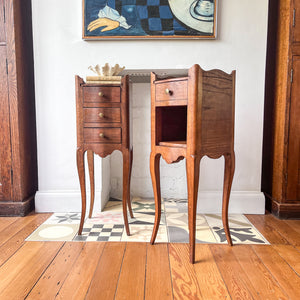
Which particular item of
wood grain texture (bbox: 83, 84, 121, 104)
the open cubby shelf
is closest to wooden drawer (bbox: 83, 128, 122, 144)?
wood grain texture (bbox: 83, 84, 121, 104)

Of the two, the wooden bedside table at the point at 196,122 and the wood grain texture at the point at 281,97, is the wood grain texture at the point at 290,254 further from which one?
the wood grain texture at the point at 281,97

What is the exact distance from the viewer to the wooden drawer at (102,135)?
1881 mm

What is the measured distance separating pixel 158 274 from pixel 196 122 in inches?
29.6

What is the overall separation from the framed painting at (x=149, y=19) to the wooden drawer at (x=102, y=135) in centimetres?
85

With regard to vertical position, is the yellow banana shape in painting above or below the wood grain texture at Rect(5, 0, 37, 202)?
above

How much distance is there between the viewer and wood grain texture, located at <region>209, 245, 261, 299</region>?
51.3 inches

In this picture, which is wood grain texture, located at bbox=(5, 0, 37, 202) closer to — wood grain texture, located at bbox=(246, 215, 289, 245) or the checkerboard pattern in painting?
the checkerboard pattern in painting

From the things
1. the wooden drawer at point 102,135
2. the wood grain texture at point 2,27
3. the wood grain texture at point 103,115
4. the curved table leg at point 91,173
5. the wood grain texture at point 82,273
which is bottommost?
the wood grain texture at point 82,273

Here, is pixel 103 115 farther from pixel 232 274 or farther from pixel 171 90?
pixel 232 274

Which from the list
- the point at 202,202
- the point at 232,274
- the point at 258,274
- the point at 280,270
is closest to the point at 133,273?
the point at 232,274

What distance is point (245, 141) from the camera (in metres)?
2.42

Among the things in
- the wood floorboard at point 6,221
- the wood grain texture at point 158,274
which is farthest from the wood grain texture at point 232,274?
the wood floorboard at point 6,221

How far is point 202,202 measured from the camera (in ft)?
8.05

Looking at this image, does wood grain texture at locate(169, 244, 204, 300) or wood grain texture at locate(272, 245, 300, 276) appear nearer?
wood grain texture at locate(169, 244, 204, 300)
